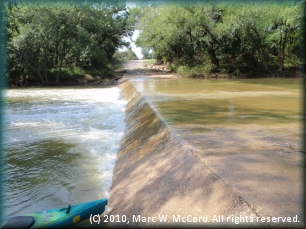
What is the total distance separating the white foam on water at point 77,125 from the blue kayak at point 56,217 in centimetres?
99

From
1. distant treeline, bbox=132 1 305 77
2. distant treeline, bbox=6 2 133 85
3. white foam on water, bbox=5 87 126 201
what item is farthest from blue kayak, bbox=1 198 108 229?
distant treeline, bbox=6 2 133 85

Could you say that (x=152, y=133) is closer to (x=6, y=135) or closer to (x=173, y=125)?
(x=173, y=125)

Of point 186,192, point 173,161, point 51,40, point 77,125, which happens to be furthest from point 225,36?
point 186,192

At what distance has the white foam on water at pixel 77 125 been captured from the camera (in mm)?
6781

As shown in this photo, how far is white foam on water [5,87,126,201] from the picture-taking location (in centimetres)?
678

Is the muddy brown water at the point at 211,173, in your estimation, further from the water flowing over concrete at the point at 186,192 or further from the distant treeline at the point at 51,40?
the distant treeline at the point at 51,40

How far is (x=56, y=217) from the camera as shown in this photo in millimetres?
3371

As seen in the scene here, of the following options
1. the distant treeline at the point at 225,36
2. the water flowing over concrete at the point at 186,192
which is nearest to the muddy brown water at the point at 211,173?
the water flowing over concrete at the point at 186,192

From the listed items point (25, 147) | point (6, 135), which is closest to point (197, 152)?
point (25, 147)

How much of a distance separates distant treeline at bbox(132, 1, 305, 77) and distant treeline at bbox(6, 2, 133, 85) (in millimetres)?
4899

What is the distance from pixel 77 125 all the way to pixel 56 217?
6445mm

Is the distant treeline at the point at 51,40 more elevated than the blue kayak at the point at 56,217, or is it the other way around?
the distant treeline at the point at 51,40

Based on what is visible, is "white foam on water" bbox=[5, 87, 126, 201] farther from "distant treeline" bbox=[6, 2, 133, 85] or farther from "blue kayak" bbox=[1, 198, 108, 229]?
"distant treeline" bbox=[6, 2, 133, 85]

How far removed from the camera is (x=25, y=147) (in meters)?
7.23
